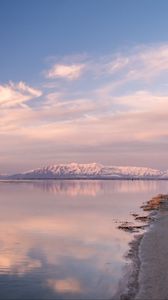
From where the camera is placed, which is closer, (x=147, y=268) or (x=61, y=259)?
(x=147, y=268)

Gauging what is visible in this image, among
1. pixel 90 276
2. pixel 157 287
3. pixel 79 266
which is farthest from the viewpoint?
pixel 79 266

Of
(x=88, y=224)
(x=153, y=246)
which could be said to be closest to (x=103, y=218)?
(x=88, y=224)

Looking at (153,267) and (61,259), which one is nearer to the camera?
(153,267)

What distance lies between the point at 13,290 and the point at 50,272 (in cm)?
352

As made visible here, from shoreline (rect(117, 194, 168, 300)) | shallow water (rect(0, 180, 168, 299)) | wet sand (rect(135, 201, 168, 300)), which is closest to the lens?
wet sand (rect(135, 201, 168, 300))

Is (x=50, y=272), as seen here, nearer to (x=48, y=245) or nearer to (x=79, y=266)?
(x=79, y=266)

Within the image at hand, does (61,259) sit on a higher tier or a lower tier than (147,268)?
lower

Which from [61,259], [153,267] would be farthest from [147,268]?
[61,259]

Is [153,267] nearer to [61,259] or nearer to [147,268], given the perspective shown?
[147,268]

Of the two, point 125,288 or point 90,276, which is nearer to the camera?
point 125,288

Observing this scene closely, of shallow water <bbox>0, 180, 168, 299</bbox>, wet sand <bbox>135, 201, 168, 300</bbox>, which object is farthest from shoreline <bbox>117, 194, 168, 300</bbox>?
shallow water <bbox>0, 180, 168, 299</bbox>

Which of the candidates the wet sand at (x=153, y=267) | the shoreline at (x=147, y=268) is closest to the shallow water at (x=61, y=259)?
the shoreline at (x=147, y=268)

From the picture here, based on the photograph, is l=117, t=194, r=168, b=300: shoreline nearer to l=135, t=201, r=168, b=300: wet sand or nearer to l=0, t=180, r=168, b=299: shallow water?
l=135, t=201, r=168, b=300: wet sand

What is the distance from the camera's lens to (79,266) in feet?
73.5
